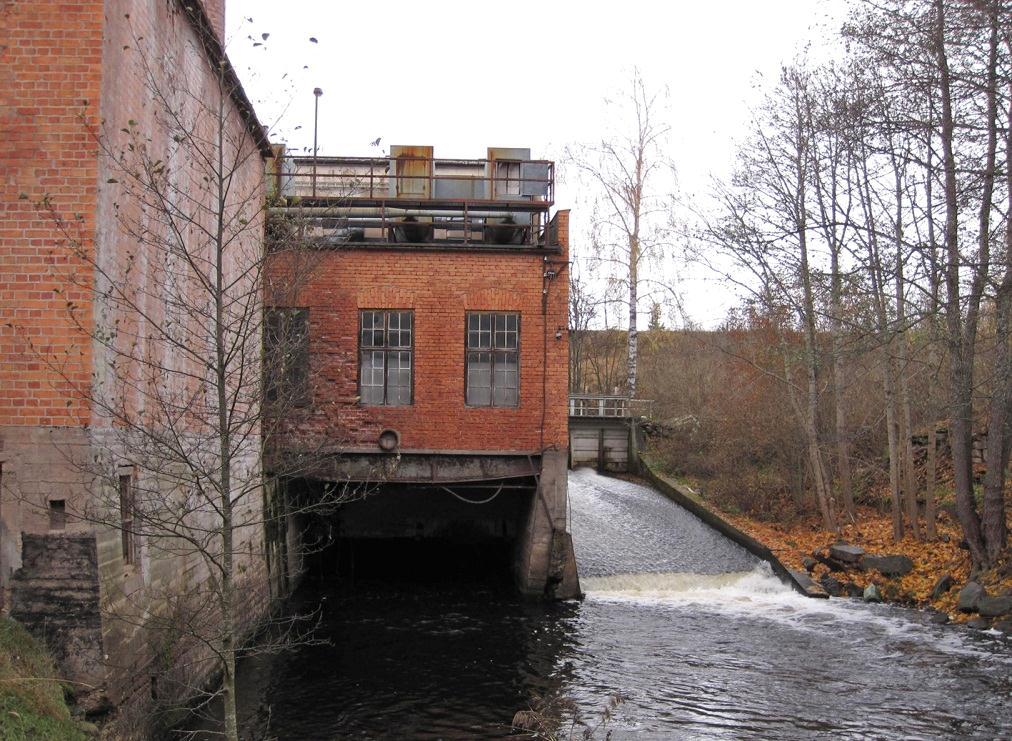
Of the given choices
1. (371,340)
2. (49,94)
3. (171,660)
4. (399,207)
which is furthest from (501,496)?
(49,94)

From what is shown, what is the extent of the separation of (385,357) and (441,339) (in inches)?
42.0

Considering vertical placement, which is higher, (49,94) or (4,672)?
(49,94)

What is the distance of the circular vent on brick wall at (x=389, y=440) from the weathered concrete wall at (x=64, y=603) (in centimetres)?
801

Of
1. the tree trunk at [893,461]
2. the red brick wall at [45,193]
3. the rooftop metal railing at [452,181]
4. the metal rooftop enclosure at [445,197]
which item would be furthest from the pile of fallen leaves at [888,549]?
the red brick wall at [45,193]

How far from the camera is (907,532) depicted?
17.6 m

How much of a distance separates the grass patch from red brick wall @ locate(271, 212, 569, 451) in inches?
329

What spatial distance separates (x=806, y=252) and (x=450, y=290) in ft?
26.2

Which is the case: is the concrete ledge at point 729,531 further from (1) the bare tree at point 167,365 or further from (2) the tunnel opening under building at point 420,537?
(1) the bare tree at point 167,365

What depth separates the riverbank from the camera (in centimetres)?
1359

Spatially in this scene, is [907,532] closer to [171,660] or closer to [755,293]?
[755,293]

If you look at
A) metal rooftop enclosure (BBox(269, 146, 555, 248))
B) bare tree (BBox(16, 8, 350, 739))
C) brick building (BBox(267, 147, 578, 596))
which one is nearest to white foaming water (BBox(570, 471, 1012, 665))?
brick building (BBox(267, 147, 578, 596))

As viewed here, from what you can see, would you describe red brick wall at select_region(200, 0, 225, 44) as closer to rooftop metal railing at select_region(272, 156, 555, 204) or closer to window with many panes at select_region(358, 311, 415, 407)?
rooftop metal railing at select_region(272, 156, 555, 204)

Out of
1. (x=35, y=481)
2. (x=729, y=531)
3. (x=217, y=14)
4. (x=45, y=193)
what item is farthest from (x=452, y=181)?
(x=35, y=481)

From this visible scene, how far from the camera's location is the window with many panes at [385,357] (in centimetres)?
1516
